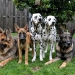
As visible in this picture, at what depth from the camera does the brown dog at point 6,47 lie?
24.7 ft

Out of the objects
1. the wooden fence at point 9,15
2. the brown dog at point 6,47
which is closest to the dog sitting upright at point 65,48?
the brown dog at point 6,47

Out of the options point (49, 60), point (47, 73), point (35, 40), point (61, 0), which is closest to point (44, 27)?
point (35, 40)

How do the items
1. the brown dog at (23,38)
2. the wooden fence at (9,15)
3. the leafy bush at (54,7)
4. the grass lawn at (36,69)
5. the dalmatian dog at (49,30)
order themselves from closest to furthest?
the grass lawn at (36,69)
the brown dog at (23,38)
the dalmatian dog at (49,30)
the leafy bush at (54,7)
the wooden fence at (9,15)

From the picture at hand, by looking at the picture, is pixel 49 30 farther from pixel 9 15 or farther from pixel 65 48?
pixel 9 15

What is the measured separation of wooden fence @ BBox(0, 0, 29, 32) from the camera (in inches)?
610

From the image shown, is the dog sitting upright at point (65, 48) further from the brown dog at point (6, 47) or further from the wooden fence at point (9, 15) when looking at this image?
the wooden fence at point (9, 15)

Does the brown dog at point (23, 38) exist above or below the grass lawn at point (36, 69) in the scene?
above

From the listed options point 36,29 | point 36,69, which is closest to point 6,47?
point 36,29

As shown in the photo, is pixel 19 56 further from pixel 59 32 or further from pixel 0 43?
pixel 59 32

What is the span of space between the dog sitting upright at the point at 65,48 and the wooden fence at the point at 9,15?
317 inches

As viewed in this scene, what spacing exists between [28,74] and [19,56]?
1159mm

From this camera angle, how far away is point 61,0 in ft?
35.2

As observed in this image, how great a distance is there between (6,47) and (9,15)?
26.7 feet

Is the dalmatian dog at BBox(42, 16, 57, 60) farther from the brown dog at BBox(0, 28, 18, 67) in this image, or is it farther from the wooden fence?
the wooden fence
